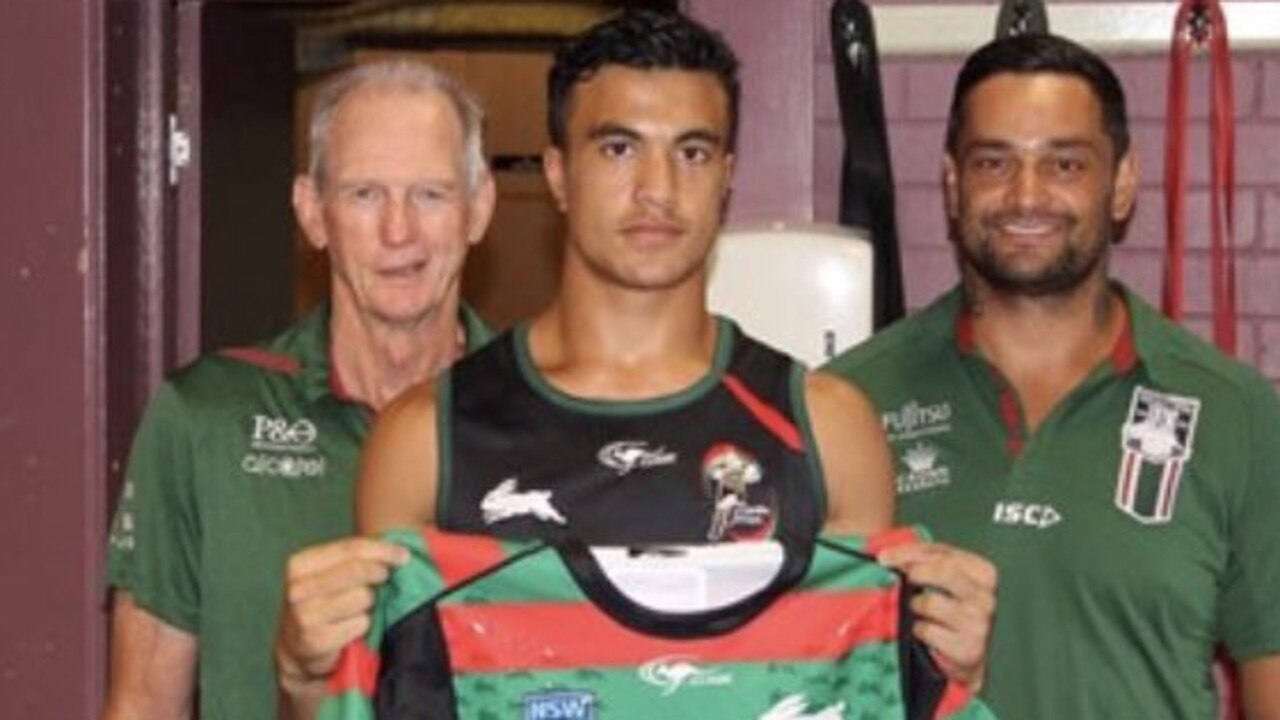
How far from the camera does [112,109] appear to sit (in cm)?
362

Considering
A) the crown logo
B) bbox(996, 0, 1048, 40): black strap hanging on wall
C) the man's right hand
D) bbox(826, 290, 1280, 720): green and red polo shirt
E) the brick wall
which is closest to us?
the man's right hand

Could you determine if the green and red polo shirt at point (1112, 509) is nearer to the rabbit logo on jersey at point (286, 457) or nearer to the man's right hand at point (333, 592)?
the rabbit logo on jersey at point (286, 457)

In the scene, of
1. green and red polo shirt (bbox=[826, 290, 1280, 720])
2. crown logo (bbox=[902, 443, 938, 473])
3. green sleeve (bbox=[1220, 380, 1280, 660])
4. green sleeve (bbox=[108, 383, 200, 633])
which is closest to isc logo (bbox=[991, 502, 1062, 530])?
green and red polo shirt (bbox=[826, 290, 1280, 720])

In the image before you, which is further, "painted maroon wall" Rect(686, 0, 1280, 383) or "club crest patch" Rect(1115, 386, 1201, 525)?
"painted maroon wall" Rect(686, 0, 1280, 383)

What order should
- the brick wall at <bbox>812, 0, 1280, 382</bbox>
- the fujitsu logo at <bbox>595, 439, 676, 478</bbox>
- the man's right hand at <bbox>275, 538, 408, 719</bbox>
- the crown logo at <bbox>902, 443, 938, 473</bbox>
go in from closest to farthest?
the man's right hand at <bbox>275, 538, 408, 719</bbox>
the fujitsu logo at <bbox>595, 439, 676, 478</bbox>
the crown logo at <bbox>902, 443, 938, 473</bbox>
the brick wall at <bbox>812, 0, 1280, 382</bbox>

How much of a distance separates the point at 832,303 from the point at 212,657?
3.51ft

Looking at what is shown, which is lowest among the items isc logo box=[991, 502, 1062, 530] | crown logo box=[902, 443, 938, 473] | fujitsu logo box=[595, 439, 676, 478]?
isc logo box=[991, 502, 1062, 530]

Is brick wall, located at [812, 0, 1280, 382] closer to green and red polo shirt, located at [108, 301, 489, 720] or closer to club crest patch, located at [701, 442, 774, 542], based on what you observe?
green and red polo shirt, located at [108, 301, 489, 720]

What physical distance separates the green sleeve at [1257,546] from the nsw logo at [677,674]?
874 millimetres

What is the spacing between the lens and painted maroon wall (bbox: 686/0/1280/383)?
352 centimetres

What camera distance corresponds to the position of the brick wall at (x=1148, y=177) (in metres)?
3.52

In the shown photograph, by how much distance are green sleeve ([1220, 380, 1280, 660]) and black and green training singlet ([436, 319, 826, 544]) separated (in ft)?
2.47

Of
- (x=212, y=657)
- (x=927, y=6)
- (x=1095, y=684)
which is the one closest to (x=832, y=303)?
(x=927, y=6)

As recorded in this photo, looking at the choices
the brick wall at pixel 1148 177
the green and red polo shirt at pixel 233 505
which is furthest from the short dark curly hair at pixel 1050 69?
the green and red polo shirt at pixel 233 505
